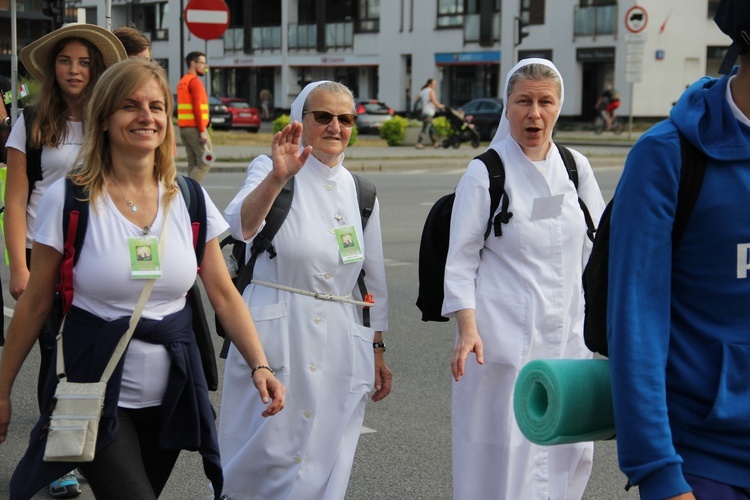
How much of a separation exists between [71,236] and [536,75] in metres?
1.81

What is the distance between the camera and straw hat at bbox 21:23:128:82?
4.50 meters

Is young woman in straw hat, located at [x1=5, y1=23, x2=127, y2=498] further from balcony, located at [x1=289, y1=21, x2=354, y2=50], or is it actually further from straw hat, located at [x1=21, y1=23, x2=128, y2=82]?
balcony, located at [x1=289, y1=21, x2=354, y2=50]

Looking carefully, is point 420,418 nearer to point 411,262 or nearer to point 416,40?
point 411,262

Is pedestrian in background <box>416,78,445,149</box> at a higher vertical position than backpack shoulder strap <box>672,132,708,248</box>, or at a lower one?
lower

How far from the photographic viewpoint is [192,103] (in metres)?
15.9

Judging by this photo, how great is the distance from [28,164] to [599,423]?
10.1 feet

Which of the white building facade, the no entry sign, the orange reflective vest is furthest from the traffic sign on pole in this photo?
the orange reflective vest

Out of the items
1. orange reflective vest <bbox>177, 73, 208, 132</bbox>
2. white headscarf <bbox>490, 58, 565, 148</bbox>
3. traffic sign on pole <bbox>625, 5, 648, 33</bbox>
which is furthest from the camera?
traffic sign on pole <bbox>625, 5, 648, 33</bbox>

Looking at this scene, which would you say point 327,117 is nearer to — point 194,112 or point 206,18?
point 194,112

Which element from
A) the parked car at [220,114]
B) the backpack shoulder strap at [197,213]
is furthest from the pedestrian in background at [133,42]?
the parked car at [220,114]

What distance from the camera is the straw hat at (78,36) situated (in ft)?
A: 14.8

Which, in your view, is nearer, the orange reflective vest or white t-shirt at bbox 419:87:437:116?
the orange reflective vest

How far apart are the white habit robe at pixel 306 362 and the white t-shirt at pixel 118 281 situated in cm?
96

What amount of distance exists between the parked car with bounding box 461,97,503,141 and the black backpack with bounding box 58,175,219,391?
1303 inches
